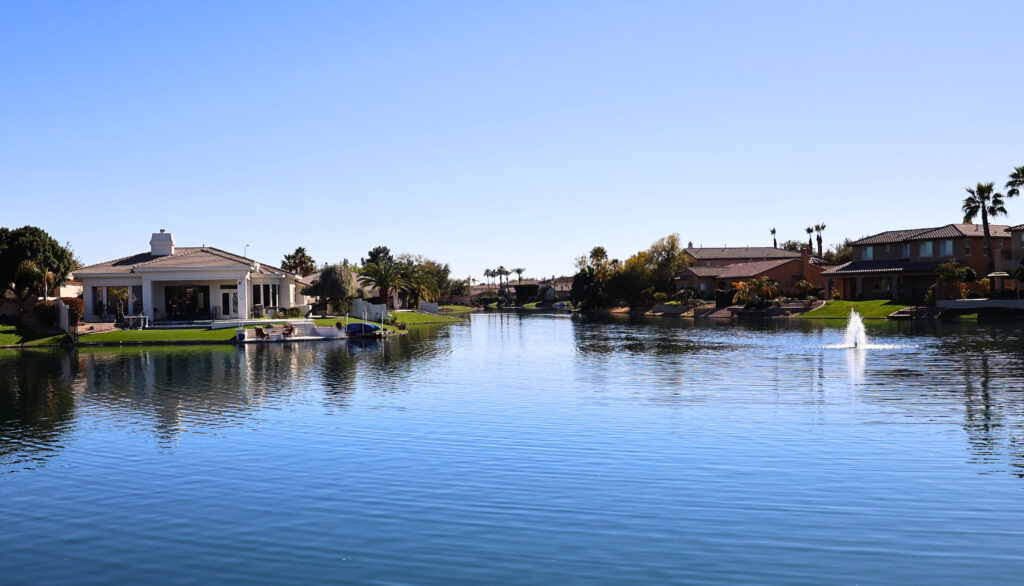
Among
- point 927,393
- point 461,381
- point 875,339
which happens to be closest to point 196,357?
point 461,381

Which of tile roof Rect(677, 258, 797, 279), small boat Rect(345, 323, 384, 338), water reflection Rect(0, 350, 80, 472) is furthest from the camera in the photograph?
tile roof Rect(677, 258, 797, 279)

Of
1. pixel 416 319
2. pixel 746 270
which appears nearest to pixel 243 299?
pixel 416 319

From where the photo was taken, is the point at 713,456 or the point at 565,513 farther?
the point at 713,456

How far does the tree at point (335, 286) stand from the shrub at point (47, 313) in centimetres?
2148

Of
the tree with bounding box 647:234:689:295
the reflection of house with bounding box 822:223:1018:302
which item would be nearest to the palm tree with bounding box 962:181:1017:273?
the reflection of house with bounding box 822:223:1018:302

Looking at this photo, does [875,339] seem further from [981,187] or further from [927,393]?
[981,187]

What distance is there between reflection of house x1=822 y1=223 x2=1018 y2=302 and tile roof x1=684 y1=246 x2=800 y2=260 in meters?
43.2

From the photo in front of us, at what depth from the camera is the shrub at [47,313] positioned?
58562mm

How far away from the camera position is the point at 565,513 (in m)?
12.8

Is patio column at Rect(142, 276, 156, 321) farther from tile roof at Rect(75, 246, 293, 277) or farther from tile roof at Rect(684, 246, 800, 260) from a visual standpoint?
tile roof at Rect(684, 246, 800, 260)

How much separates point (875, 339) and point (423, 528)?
1813 inches

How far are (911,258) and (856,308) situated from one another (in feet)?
47.0

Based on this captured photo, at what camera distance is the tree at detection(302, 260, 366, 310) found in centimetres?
7244

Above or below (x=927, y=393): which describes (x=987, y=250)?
above
